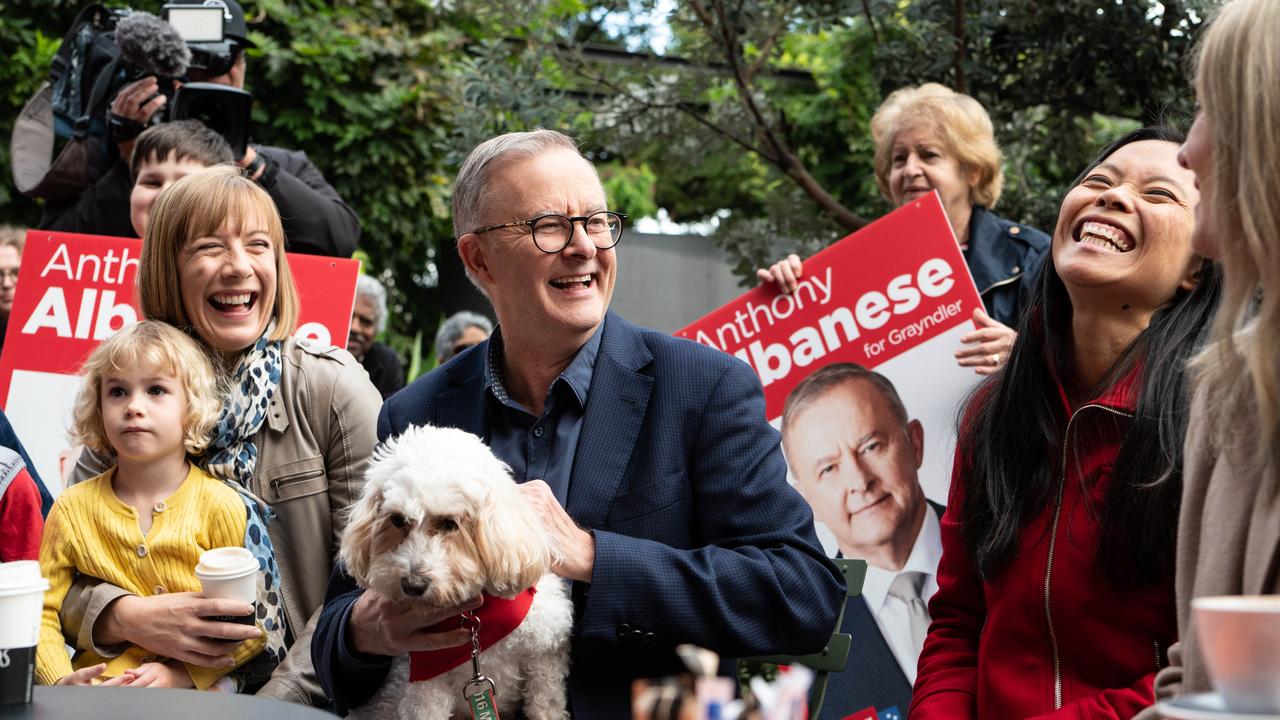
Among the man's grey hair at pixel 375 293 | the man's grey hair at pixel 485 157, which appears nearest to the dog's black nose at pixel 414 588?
the man's grey hair at pixel 485 157

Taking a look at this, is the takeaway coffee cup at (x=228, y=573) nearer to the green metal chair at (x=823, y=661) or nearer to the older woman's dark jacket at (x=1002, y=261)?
the green metal chair at (x=823, y=661)

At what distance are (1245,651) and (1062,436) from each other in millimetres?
1482

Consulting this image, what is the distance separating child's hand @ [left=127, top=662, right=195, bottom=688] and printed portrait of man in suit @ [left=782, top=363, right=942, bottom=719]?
80.7 inches

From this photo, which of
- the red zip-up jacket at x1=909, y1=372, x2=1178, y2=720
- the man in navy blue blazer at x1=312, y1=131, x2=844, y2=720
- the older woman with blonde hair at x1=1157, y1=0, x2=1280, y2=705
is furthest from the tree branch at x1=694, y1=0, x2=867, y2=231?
the older woman with blonde hair at x1=1157, y1=0, x2=1280, y2=705

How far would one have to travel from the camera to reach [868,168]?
958 cm

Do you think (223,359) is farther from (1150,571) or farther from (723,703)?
(723,703)

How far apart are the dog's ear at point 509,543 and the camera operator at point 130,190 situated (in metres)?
2.34

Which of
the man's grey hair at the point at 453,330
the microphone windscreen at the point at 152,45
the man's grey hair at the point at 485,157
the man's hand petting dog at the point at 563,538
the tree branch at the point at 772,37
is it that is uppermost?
the tree branch at the point at 772,37

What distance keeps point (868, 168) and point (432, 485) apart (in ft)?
24.5

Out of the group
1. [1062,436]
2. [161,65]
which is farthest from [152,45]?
[1062,436]

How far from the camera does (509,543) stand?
256cm

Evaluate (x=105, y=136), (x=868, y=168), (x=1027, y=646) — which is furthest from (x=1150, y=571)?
(x=868, y=168)

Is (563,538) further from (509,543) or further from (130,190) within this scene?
(130,190)

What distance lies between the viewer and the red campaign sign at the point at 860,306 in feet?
13.8
